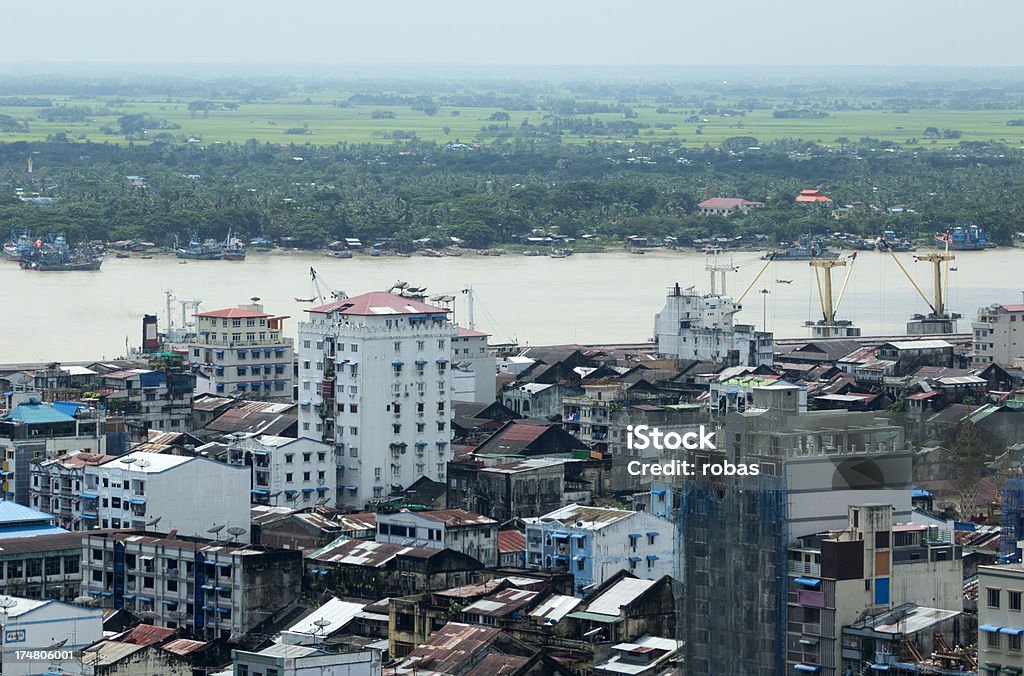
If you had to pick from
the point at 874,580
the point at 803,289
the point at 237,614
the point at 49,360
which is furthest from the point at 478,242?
the point at 874,580

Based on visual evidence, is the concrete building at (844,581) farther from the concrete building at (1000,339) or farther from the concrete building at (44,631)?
the concrete building at (1000,339)

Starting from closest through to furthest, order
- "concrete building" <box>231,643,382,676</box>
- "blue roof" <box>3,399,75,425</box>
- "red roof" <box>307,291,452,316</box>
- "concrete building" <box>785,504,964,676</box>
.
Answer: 1. "concrete building" <box>785,504,964,676</box>
2. "concrete building" <box>231,643,382,676</box>
3. "blue roof" <box>3,399,75,425</box>
4. "red roof" <box>307,291,452,316</box>

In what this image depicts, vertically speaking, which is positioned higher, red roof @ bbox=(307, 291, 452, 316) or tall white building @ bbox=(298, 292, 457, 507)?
red roof @ bbox=(307, 291, 452, 316)

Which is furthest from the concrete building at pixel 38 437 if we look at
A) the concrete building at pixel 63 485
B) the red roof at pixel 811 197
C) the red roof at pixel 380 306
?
the red roof at pixel 811 197

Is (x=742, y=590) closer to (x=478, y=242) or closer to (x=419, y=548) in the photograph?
(x=419, y=548)

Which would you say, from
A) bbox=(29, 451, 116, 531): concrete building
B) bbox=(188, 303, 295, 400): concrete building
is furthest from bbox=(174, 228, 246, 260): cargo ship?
bbox=(29, 451, 116, 531): concrete building

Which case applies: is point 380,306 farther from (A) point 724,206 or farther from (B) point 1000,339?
(A) point 724,206

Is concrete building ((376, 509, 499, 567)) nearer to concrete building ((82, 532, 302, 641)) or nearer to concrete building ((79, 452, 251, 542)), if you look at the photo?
concrete building ((82, 532, 302, 641))
